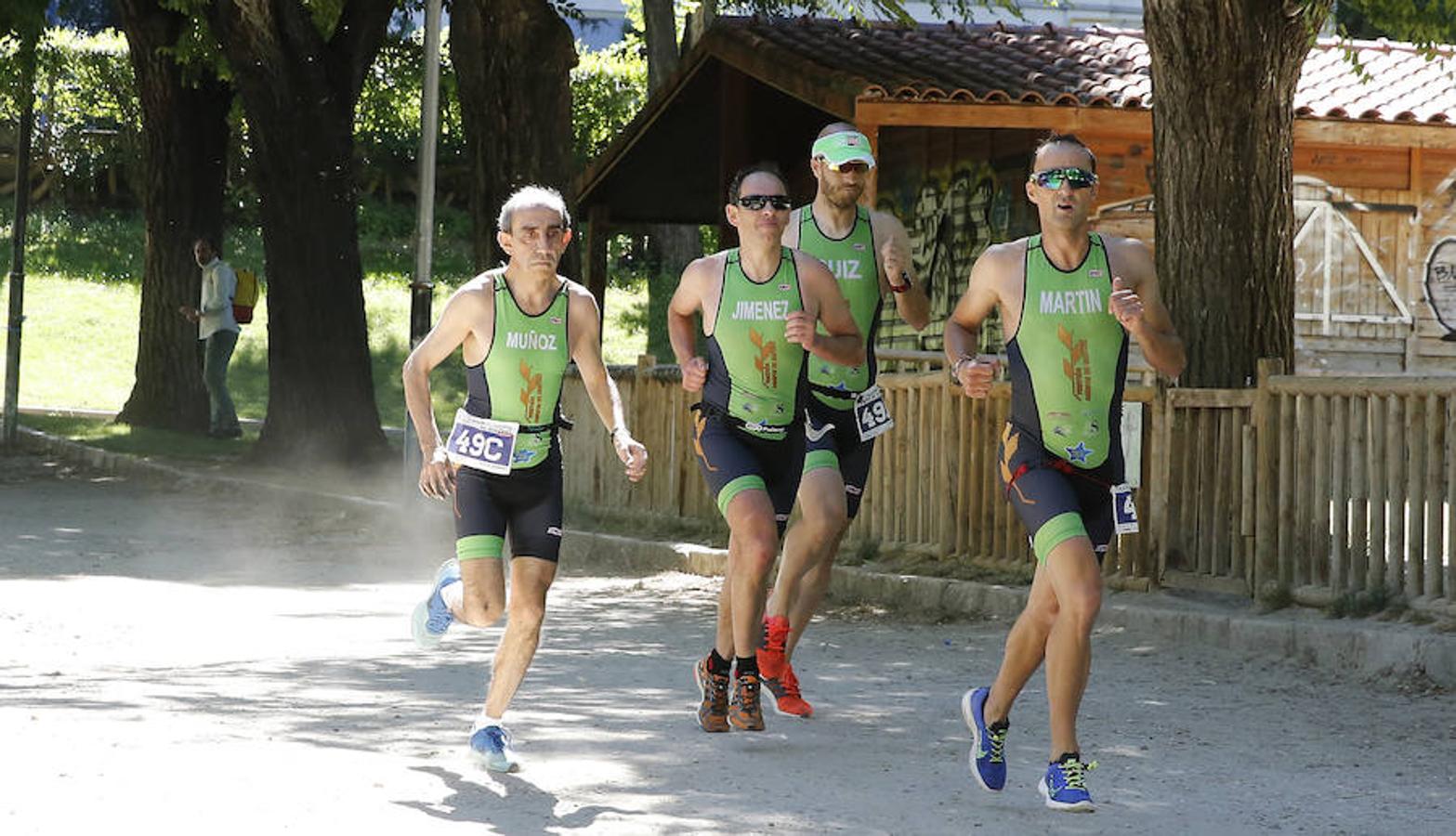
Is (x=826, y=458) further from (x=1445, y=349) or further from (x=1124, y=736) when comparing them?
(x=1445, y=349)

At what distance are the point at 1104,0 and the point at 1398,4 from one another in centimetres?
4862

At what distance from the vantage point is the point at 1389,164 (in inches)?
879

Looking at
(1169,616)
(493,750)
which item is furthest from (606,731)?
(1169,616)

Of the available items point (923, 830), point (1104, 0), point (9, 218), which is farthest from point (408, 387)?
point (1104, 0)

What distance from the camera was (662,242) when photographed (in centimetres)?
4112

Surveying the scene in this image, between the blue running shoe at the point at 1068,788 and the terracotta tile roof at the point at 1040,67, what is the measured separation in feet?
36.2

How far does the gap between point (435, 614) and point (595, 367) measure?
1046mm

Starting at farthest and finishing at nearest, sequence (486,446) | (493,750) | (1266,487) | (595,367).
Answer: (1266,487)
(595,367)
(486,446)
(493,750)

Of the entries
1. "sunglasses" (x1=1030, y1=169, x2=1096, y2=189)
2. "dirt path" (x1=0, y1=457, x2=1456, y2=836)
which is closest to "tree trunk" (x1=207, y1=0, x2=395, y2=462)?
"dirt path" (x1=0, y1=457, x2=1456, y2=836)

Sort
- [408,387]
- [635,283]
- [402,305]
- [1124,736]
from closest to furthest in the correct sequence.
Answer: [408,387] → [1124,736] → [402,305] → [635,283]

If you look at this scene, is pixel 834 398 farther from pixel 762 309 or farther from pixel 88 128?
pixel 88 128

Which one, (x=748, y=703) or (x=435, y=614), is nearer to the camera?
(x=435, y=614)

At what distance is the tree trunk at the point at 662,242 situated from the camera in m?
33.8

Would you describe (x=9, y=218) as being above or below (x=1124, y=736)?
above
